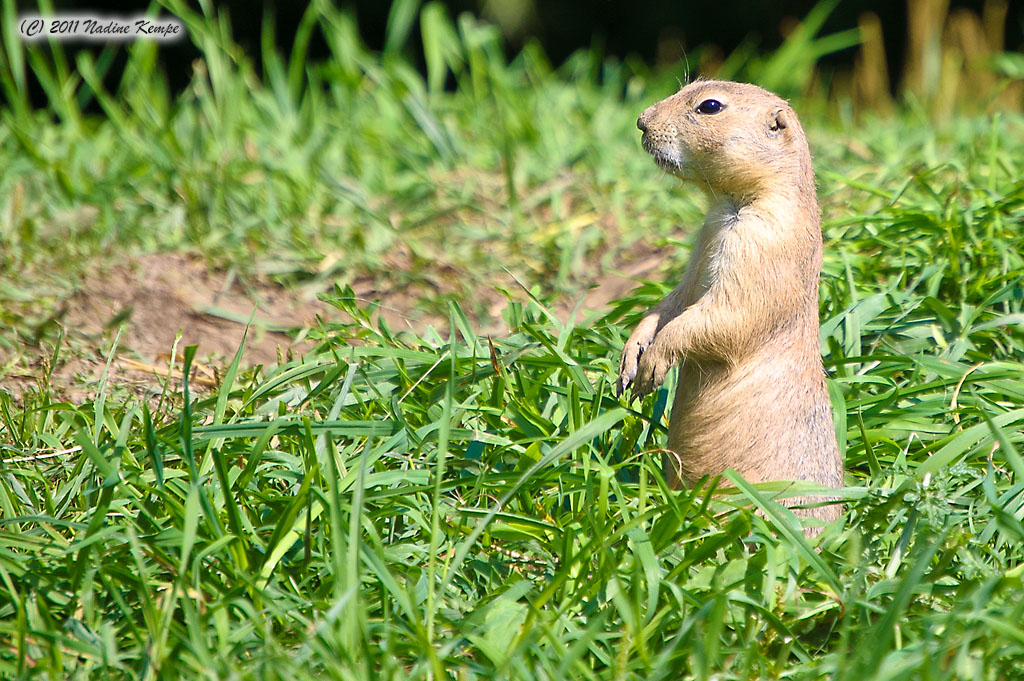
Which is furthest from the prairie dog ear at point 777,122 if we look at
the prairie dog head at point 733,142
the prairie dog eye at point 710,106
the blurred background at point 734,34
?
the blurred background at point 734,34

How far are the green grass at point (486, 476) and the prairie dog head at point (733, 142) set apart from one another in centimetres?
58

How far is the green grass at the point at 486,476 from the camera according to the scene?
5.92ft

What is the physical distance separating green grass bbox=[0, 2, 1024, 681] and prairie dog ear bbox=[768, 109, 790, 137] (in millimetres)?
686

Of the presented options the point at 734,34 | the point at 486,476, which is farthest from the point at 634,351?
the point at 734,34

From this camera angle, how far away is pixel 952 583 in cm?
201

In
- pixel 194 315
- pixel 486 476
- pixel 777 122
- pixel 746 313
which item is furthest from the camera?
pixel 194 315

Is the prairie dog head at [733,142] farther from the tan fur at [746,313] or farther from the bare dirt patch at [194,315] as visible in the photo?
the bare dirt patch at [194,315]

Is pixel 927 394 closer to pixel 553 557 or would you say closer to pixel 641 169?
pixel 553 557

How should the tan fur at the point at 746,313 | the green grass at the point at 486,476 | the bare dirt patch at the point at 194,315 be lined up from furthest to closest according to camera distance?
the bare dirt patch at the point at 194,315 → the tan fur at the point at 746,313 → the green grass at the point at 486,476

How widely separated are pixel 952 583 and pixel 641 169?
9.83ft

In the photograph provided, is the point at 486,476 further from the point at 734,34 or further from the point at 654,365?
the point at 734,34

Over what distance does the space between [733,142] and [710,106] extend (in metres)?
0.12

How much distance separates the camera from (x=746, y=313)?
7.52ft

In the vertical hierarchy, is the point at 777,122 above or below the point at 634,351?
above
